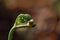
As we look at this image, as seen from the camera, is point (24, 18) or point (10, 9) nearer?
point (24, 18)

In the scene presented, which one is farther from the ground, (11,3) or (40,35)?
(11,3)

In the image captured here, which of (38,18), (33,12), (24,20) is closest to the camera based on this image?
(24,20)

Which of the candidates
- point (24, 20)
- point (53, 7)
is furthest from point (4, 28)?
point (24, 20)

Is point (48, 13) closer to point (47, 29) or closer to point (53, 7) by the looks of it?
point (53, 7)

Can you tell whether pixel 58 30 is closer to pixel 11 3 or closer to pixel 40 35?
pixel 40 35

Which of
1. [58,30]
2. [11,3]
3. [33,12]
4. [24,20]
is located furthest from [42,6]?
[24,20]

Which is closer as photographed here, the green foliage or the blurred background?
the green foliage

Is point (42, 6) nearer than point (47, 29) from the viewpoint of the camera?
No

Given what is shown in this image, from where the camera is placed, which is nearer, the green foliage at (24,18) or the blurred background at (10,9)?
the green foliage at (24,18)

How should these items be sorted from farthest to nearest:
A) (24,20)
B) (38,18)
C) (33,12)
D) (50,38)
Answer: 1. (33,12)
2. (38,18)
3. (50,38)
4. (24,20)
